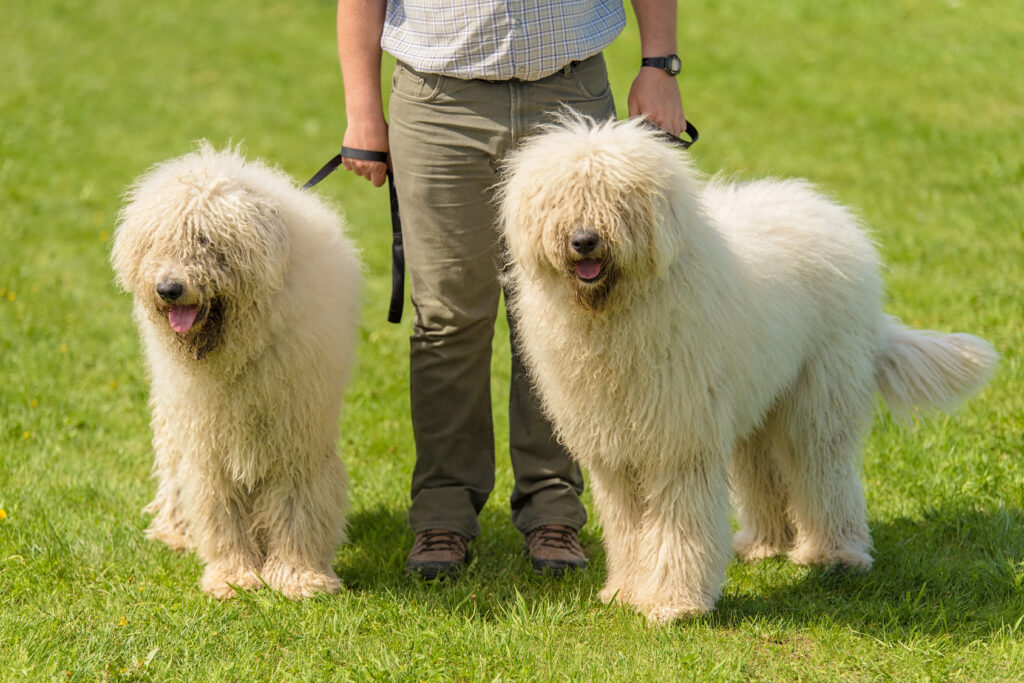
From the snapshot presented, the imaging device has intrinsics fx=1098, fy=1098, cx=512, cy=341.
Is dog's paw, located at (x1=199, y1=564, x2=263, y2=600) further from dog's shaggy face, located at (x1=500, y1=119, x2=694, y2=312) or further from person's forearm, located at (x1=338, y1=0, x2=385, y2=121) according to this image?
person's forearm, located at (x1=338, y1=0, x2=385, y2=121)

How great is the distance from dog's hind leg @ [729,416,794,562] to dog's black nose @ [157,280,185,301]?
2480mm

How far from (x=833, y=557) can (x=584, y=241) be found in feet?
6.27

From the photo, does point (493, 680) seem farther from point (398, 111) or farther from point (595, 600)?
point (398, 111)

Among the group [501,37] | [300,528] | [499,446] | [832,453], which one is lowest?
[499,446]

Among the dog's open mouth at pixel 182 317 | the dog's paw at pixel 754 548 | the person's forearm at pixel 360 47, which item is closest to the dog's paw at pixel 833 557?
the dog's paw at pixel 754 548

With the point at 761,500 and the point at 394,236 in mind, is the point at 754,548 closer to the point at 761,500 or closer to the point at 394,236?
the point at 761,500

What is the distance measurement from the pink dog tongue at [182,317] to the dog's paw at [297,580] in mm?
1069

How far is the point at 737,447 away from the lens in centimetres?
491

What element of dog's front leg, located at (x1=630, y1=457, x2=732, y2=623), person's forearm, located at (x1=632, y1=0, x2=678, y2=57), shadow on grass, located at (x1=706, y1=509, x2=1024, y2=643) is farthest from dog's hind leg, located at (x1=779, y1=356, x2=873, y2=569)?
person's forearm, located at (x1=632, y1=0, x2=678, y2=57)

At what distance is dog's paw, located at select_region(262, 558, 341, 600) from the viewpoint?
4.40 metres

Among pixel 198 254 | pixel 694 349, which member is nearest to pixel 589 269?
pixel 694 349

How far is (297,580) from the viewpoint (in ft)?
14.5

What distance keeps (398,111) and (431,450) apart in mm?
1440

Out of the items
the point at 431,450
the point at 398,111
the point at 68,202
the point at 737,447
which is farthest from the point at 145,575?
the point at 68,202
